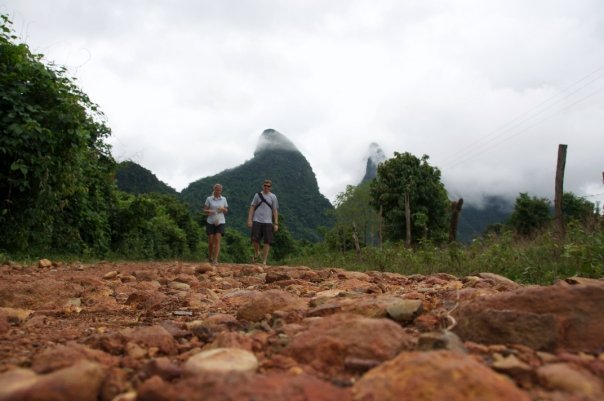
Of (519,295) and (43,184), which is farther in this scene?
(43,184)

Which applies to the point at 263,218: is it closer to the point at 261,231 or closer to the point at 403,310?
the point at 261,231

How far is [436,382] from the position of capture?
3.66 feet

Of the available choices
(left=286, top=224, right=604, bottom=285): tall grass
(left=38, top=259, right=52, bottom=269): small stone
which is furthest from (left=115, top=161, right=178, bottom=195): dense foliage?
(left=286, top=224, right=604, bottom=285): tall grass

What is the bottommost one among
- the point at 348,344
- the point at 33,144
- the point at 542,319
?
the point at 348,344

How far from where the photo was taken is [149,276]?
4.70 metres

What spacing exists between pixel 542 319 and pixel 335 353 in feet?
2.29

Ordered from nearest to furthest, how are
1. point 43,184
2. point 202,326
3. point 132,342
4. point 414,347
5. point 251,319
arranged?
point 414,347 → point 132,342 → point 202,326 → point 251,319 → point 43,184

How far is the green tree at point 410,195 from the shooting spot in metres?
29.2

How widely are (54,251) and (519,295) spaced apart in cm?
894

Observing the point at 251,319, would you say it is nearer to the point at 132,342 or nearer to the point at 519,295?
the point at 132,342

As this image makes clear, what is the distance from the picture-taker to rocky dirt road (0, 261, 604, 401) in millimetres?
1121

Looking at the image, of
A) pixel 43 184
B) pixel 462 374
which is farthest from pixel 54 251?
pixel 462 374

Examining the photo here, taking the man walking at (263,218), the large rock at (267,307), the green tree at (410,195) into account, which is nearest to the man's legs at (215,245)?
the man walking at (263,218)

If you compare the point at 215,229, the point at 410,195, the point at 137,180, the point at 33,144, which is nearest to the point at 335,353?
the point at 33,144
